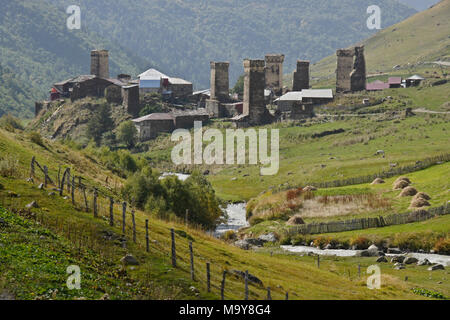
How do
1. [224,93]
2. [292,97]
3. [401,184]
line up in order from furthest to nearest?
[224,93] < [292,97] < [401,184]

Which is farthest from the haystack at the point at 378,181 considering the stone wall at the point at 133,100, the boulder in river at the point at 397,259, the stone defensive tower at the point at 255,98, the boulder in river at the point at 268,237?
the stone wall at the point at 133,100

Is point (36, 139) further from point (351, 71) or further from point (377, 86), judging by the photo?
point (377, 86)

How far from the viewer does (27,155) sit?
48781 millimetres

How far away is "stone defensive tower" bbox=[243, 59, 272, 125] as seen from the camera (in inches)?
4749

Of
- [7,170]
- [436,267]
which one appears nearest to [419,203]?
[436,267]

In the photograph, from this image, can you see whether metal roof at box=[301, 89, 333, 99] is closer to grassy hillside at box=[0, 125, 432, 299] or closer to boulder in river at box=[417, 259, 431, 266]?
boulder in river at box=[417, 259, 431, 266]

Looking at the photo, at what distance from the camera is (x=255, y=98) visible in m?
122

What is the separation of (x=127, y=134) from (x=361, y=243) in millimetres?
76146

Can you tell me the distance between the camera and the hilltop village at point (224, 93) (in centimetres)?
12206

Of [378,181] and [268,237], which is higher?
[378,181]

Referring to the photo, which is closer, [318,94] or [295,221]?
[295,221]

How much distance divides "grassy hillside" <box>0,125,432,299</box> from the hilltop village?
82.5 metres

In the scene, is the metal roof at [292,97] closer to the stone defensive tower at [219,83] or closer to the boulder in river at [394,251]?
the stone defensive tower at [219,83]

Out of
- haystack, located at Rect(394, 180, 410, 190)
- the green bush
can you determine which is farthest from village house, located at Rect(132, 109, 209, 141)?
haystack, located at Rect(394, 180, 410, 190)
